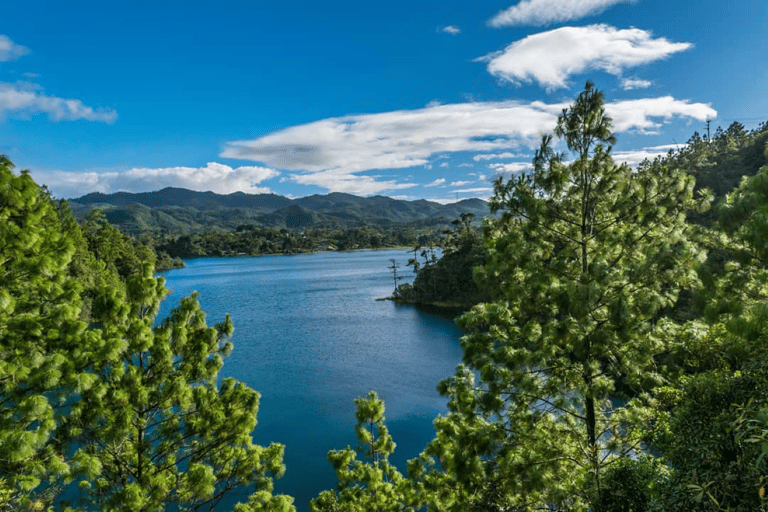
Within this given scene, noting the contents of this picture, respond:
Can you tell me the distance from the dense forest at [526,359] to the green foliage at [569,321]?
35 mm

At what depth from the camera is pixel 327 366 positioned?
135 ft

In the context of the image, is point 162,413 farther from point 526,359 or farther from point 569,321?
point 569,321

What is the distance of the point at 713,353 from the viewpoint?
6848 mm

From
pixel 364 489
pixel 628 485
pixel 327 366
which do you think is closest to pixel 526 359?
pixel 628 485

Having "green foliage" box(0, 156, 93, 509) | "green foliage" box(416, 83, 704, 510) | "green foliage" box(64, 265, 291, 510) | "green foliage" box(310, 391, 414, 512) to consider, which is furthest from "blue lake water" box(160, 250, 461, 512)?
"green foliage" box(0, 156, 93, 509)

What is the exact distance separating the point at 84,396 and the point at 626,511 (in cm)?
809

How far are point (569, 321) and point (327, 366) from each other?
35.6 m

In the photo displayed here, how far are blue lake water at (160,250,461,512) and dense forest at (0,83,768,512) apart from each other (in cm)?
1490

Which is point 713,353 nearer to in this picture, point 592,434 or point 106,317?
point 592,434

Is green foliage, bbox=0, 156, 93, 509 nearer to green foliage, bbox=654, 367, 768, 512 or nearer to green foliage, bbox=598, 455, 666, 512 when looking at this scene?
green foliage, bbox=598, 455, 666, 512

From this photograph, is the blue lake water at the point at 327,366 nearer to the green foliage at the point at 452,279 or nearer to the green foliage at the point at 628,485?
the green foliage at the point at 452,279

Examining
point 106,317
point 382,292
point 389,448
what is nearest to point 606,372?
point 389,448

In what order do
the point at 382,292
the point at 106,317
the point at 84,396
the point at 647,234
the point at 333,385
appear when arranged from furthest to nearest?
1. the point at 382,292
2. the point at 333,385
3. the point at 647,234
4. the point at 106,317
5. the point at 84,396

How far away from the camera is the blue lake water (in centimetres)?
2631
